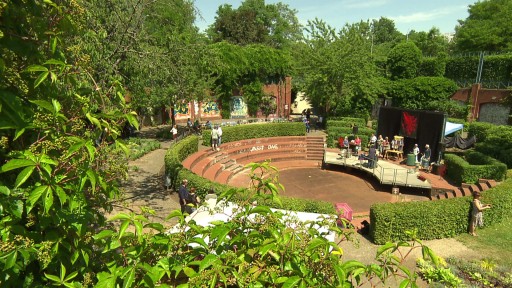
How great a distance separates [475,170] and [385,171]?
426 centimetres

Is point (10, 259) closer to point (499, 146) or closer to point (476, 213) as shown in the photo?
point (476, 213)

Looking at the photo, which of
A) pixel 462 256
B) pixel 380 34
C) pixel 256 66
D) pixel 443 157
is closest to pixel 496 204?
pixel 462 256

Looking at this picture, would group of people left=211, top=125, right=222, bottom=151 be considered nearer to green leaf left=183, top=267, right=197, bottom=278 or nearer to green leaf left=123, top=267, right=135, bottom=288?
green leaf left=183, top=267, right=197, bottom=278

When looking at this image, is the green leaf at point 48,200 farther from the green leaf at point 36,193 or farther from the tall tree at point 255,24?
the tall tree at point 255,24

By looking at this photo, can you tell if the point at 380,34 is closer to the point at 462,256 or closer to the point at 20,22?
the point at 462,256

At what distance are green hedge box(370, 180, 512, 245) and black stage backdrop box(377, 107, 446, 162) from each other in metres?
8.53

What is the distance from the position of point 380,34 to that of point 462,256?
347ft

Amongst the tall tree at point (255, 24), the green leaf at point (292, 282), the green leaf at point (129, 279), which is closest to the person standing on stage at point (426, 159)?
the green leaf at point (292, 282)

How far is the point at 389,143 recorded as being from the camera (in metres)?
22.5

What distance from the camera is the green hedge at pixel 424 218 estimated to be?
32.6ft

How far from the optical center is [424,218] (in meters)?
10.3

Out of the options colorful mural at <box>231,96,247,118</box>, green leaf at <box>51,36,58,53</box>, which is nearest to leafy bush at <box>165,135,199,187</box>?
green leaf at <box>51,36,58,53</box>

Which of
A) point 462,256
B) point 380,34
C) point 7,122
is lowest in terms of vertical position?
point 462,256

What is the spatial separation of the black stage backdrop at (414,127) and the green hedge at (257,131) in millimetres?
6529
